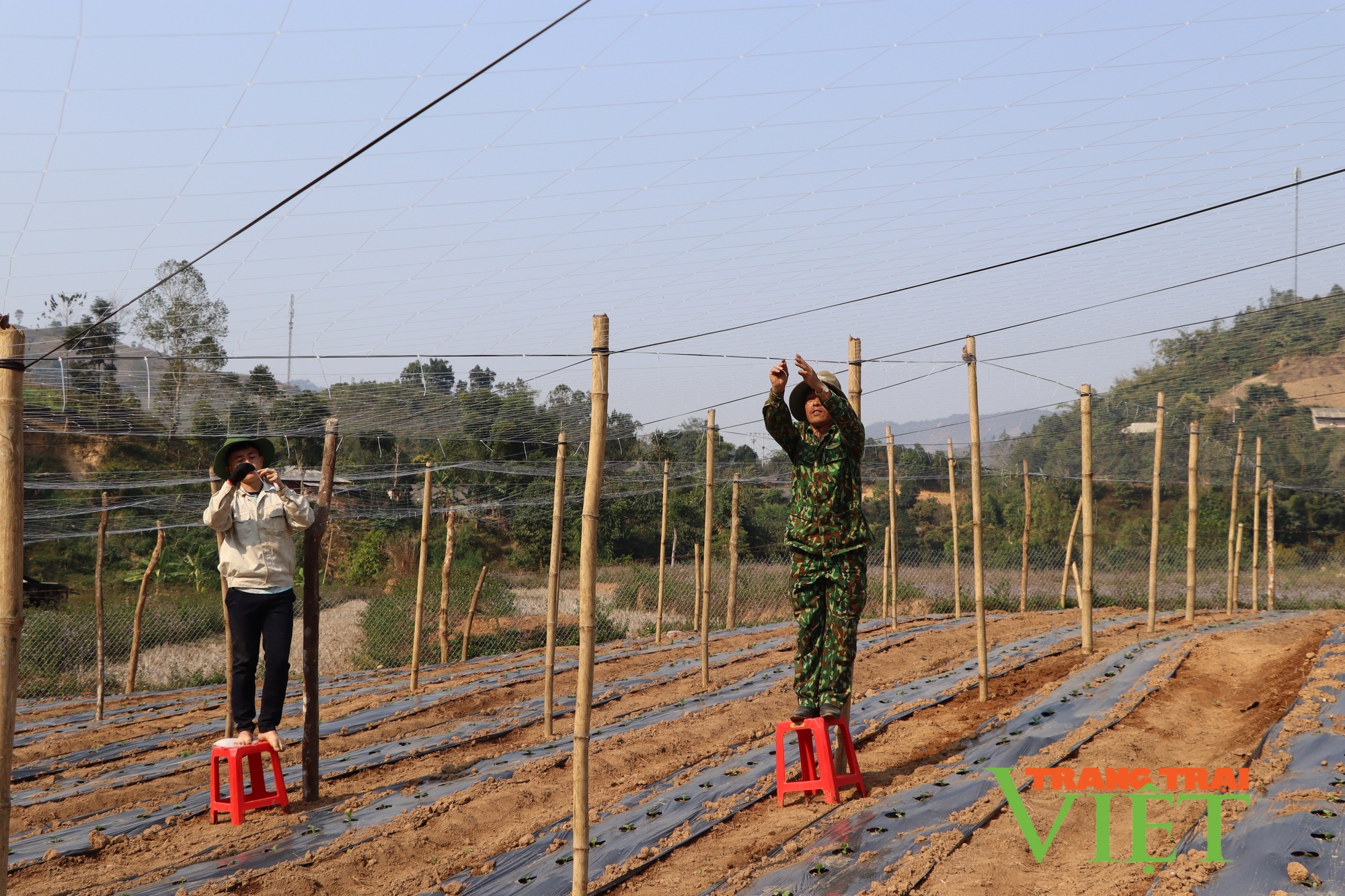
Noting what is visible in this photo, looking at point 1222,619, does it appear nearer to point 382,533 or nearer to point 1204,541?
point 1204,541

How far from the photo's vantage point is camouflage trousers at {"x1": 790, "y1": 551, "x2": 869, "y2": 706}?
13.9 ft

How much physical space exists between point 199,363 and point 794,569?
304 inches

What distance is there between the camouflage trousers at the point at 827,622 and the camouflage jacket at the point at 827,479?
7 centimetres

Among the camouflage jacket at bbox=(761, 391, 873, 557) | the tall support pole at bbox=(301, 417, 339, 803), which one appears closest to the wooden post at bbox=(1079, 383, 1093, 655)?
the camouflage jacket at bbox=(761, 391, 873, 557)

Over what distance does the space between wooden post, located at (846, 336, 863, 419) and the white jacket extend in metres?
2.78

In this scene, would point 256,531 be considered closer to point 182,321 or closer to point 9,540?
point 9,540

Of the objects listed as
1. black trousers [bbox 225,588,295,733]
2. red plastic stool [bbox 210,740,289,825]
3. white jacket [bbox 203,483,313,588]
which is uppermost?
white jacket [bbox 203,483,313,588]

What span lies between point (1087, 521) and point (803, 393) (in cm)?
440

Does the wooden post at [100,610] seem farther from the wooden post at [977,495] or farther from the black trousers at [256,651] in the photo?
the wooden post at [977,495]

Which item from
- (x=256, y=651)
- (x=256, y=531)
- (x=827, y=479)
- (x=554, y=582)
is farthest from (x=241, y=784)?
(x=827, y=479)

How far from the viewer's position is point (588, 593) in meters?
3.25

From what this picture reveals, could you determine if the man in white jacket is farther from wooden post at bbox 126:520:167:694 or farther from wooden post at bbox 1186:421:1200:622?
wooden post at bbox 1186:421:1200:622

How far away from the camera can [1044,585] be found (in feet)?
61.1

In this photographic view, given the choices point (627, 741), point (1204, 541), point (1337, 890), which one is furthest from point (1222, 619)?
point (1204, 541)
